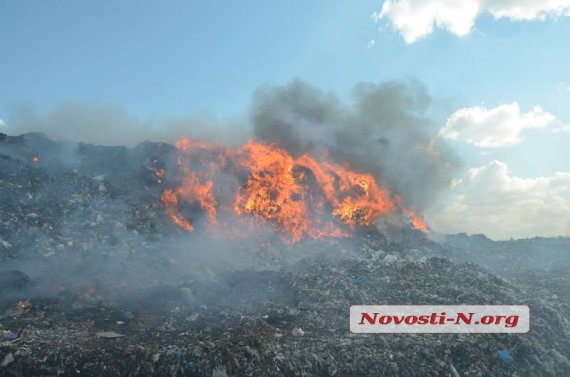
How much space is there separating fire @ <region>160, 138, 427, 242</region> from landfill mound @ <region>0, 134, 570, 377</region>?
55.8 inches

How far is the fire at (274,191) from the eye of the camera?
2366cm

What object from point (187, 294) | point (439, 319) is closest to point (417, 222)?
point (439, 319)

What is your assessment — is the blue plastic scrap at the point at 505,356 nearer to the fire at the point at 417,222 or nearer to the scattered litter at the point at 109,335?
the scattered litter at the point at 109,335

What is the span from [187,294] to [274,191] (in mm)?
12336

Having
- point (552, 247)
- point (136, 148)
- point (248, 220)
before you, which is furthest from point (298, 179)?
point (552, 247)

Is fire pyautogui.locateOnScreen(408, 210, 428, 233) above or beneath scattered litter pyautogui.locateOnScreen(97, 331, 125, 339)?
above

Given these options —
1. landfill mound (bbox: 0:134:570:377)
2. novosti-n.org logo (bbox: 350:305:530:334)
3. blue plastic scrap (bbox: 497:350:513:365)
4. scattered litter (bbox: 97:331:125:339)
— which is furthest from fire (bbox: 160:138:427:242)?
blue plastic scrap (bbox: 497:350:513:365)

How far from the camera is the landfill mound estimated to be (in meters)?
8.98

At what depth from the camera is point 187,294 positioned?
13.1 m

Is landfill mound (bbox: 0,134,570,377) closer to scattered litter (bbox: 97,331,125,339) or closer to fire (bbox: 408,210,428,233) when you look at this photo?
scattered litter (bbox: 97,331,125,339)

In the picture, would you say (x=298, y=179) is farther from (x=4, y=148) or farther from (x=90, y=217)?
(x=4, y=148)

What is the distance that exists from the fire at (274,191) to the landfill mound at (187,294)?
142 centimetres

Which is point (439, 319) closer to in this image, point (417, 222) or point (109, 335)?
point (109, 335)

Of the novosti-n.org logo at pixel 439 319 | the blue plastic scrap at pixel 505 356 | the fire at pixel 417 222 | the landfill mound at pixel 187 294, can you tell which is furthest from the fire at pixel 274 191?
the blue plastic scrap at pixel 505 356
